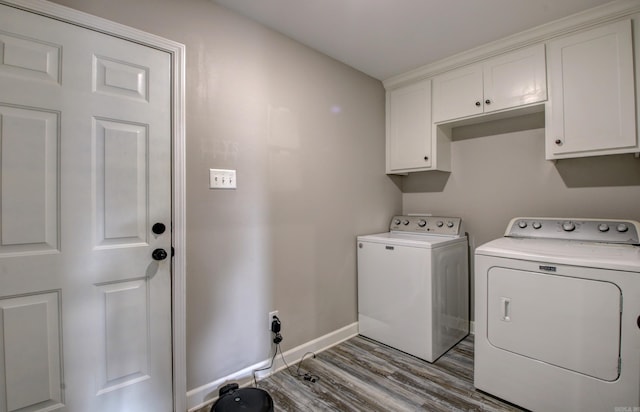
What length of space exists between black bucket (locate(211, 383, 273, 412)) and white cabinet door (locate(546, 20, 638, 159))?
2.24m

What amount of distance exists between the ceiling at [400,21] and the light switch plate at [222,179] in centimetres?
96

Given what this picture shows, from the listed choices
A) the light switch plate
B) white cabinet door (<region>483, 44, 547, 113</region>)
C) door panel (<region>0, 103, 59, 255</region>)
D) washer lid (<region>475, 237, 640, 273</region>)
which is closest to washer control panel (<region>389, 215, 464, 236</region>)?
washer lid (<region>475, 237, 640, 273</region>)

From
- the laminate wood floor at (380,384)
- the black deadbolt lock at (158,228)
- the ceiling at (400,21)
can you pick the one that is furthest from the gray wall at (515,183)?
the black deadbolt lock at (158,228)

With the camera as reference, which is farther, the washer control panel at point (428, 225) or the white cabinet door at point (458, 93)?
the washer control panel at point (428, 225)

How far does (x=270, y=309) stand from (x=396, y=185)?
5.72 feet

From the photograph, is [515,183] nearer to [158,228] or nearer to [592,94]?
[592,94]

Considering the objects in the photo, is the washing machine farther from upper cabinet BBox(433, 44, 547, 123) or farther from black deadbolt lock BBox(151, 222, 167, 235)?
black deadbolt lock BBox(151, 222, 167, 235)

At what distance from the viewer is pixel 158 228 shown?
1505 mm

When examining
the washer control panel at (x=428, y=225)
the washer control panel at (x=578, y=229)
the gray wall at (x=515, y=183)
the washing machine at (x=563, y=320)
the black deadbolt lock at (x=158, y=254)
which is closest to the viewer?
the washing machine at (x=563, y=320)

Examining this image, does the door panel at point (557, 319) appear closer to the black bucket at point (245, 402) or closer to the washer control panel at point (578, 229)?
the washer control panel at point (578, 229)

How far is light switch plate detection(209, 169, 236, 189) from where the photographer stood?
1685 mm

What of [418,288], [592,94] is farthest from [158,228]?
[592,94]

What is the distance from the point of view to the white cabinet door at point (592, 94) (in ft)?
5.63

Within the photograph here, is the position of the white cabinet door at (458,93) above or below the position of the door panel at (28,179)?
above
